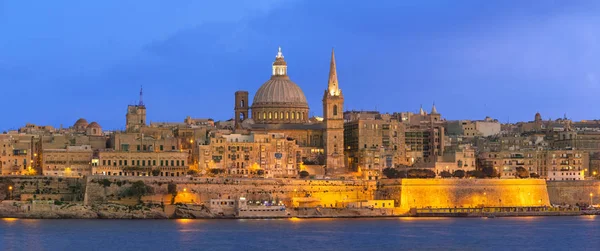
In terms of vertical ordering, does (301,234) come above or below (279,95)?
below

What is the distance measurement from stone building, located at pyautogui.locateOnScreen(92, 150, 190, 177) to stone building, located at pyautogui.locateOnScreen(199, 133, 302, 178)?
1438 mm

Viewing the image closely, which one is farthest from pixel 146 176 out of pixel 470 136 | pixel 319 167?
pixel 470 136

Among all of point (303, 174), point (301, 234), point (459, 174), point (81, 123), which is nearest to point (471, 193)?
point (459, 174)

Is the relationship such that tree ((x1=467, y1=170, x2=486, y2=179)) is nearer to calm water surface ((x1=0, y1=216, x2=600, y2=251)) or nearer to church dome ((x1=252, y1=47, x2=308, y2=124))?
calm water surface ((x1=0, y1=216, x2=600, y2=251))

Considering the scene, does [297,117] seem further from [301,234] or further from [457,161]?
[301,234]

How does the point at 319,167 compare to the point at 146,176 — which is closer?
the point at 146,176

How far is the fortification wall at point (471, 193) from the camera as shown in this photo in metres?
74.9

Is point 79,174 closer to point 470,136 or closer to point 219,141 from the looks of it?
point 219,141

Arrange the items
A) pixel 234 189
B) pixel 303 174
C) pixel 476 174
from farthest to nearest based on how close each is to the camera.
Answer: pixel 476 174 < pixel 303 174 < pixel 234 189

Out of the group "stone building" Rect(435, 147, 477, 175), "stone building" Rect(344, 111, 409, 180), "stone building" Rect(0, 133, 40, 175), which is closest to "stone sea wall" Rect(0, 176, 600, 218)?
"stone building" Rect(344, 111, 409, 180)

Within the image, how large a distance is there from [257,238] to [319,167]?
22463mm

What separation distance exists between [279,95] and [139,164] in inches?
544

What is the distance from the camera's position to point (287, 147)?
258ft

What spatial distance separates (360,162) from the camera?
8088cm
